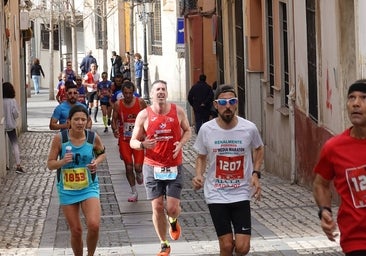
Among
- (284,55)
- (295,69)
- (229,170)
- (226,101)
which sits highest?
(284,55)

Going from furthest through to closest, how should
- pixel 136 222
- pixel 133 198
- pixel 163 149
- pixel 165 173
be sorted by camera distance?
pixel 133 198, pixel 136 222, pixel 163 149, pixel 165 173

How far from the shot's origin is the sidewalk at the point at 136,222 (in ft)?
40.9

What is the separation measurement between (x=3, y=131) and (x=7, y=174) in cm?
117

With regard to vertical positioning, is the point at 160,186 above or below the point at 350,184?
below

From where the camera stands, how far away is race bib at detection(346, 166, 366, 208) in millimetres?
7007

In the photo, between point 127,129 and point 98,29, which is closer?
point 127,129

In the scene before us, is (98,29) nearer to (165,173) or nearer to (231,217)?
(165,173)

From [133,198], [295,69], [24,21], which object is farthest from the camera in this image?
[24,21]

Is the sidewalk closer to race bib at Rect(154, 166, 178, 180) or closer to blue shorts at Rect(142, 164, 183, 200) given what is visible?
blue shorts at Rect(142, 164, 183, 200)

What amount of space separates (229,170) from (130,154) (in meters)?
7.02

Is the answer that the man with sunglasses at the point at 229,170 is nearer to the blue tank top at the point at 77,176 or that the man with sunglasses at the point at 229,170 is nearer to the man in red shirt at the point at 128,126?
the blue tank top at the point at 77,176

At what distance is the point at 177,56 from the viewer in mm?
45500

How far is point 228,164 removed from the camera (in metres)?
9.88

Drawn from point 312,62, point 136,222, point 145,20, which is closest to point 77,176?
point 136,222
